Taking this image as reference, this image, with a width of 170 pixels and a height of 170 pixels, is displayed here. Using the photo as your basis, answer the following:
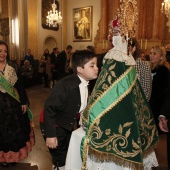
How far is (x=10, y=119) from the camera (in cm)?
263

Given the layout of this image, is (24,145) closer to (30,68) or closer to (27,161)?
(27,161)

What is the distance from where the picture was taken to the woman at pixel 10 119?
102 inches

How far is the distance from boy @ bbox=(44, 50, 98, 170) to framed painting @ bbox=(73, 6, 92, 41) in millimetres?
10852

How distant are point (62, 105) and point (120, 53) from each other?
2.15 ft

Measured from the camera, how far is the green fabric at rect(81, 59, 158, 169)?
141 cm

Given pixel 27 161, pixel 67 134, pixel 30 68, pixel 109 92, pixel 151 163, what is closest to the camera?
pixel 109 92

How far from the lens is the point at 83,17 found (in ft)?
41.2

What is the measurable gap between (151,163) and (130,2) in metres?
1.33

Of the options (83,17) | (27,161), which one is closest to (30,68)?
(83,17)

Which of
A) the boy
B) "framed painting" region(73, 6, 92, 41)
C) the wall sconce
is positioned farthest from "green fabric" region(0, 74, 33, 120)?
"framed painting" region(73, 6, 92, 41)

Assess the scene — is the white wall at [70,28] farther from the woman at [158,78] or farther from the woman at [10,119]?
the woman at [10,119]

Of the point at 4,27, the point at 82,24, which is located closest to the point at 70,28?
the point at 82,24

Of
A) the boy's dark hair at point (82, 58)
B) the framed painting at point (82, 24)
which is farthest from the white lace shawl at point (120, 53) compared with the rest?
the framed painting at point (82, 24)

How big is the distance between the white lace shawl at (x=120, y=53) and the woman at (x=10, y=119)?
1.56 meters
